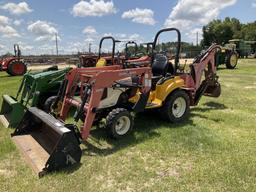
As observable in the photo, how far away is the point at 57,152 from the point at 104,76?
1502 millimetres

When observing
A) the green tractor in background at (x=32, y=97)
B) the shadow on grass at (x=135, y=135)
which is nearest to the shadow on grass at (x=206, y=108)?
the shadow on grass at (x=135, y=135)

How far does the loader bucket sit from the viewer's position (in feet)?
13.8

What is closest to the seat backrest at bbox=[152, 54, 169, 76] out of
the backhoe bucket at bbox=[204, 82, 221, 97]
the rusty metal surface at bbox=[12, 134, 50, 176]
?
the backhoe bucket at bbox=[204, 82, 221, 97]

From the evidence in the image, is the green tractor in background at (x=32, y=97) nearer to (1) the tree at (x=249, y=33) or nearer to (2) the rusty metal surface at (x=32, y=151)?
(2) the rusty metal surface at (x=32, y=151)

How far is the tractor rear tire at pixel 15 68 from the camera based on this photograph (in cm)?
1908

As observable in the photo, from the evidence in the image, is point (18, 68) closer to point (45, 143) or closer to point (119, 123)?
point (45, 143)

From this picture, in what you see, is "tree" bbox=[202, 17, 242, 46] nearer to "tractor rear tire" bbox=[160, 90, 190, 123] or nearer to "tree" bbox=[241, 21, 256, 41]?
"tree" bbox=[241, 21, 256, 41]

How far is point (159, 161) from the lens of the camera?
4.62m

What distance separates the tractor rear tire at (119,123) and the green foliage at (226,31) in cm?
4847

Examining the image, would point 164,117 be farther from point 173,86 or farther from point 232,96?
point 232,96

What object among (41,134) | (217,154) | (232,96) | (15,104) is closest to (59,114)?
(41,134)

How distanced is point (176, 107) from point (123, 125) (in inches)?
62.0

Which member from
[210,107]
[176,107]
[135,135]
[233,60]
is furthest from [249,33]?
[135,135]

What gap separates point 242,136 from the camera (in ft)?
18.3
